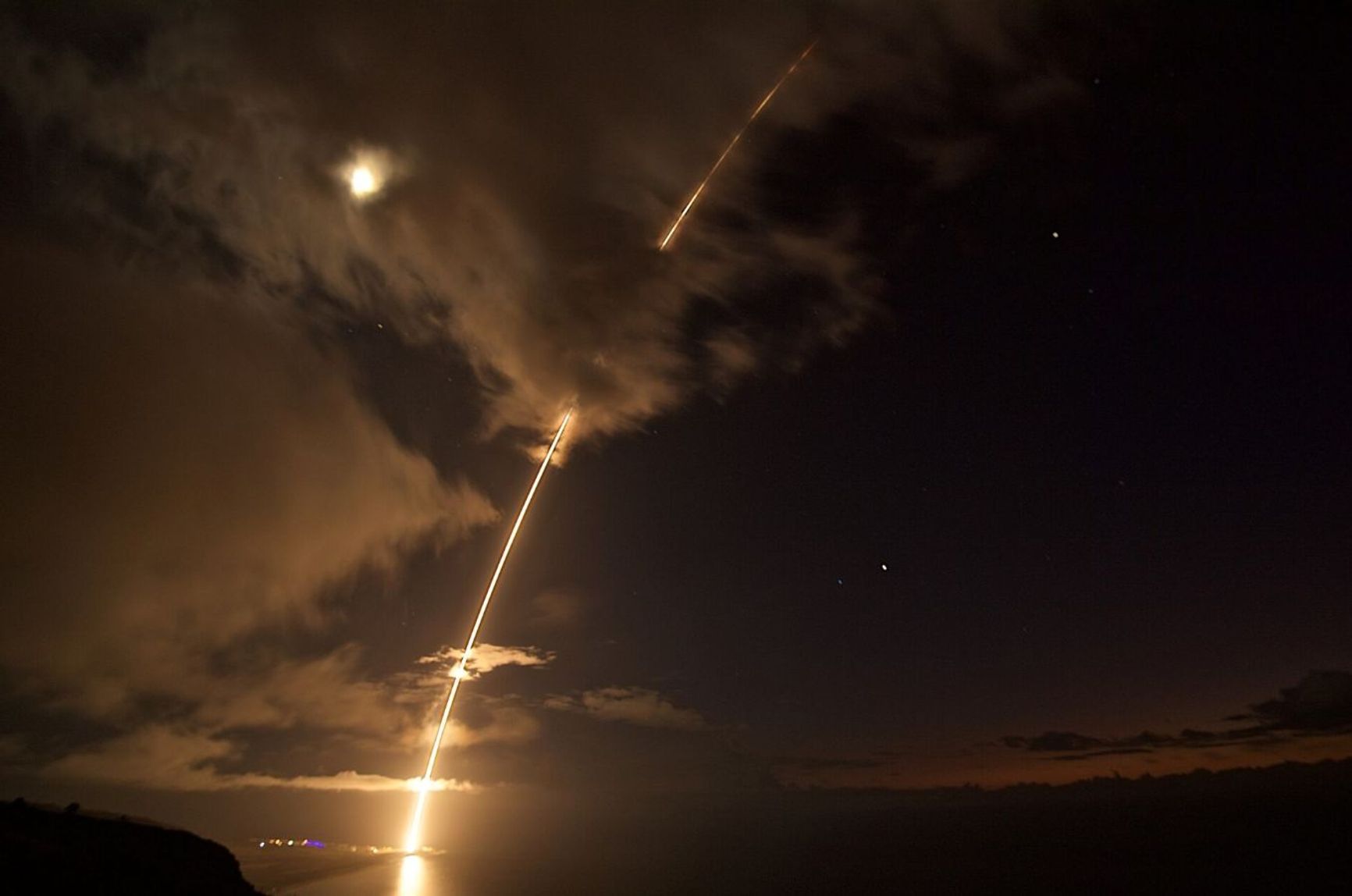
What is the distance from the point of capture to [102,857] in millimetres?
38219

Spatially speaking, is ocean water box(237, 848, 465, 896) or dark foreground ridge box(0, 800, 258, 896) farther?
ocean water box(237, 848, 465, 896)

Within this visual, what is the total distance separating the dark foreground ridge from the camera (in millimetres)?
31188

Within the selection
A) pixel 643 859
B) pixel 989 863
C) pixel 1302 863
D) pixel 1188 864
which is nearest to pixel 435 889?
pixel 643 859

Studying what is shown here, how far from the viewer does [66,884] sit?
31266 mm

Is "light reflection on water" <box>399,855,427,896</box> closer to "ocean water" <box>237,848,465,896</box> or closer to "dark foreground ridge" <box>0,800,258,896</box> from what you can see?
"ocean water" <box>237,848,465,896</box>

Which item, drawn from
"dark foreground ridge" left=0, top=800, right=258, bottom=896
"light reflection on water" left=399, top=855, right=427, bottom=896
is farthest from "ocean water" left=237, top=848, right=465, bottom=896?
"dark foreground ridge" left=0, top=800, right=258, bottom=896

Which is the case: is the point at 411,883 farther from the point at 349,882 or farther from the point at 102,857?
the point at 102,857

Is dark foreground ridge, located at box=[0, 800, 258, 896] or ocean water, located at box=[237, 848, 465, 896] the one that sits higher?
dark foreground ridge, located at box=[0, 800, 258, 896]

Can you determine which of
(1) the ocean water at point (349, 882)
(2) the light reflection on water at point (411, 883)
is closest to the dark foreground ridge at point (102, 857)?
(1) the ocean water at point (349, 882)

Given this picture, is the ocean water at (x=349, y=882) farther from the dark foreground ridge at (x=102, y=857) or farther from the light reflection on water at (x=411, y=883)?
the dark foreground ridge at (x=102, y=857)

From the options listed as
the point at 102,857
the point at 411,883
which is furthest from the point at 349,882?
the point at 102,857

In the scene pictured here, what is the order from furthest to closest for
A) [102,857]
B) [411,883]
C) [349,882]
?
1. [349,882]
2. [411,883]
3. [102,857]

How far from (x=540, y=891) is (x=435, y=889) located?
3648cm

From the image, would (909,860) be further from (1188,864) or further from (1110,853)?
(1188,864)
